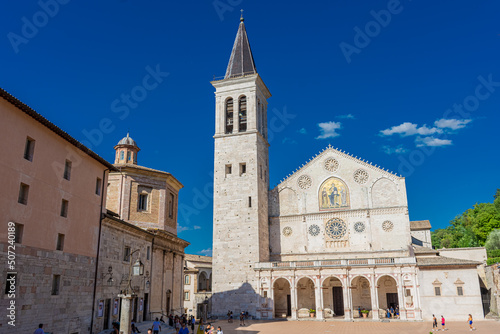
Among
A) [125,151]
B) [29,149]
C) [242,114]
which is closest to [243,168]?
[242,114]

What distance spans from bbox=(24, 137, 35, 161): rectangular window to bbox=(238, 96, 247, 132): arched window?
28.6 metres

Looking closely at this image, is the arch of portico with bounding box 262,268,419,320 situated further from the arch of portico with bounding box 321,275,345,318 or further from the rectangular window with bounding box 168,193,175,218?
the rectangular window with bounding box 168,193,175,218

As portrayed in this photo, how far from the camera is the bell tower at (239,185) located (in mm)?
38562

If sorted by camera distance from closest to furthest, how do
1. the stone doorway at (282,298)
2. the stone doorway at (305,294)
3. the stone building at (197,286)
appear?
the stone doorway at (305,294) < the stone doorway at (282,298) < the stone building at (197,286)

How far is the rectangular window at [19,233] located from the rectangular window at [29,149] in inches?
106

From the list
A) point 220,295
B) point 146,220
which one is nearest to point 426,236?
point 220,295

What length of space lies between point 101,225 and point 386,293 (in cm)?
2716

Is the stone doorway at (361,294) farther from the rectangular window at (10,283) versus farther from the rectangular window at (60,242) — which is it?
the rectangular window at (10,283)

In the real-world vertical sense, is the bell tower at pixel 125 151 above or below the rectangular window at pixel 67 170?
above

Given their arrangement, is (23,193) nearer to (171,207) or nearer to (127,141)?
(127,141)

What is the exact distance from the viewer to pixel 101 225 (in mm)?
21406

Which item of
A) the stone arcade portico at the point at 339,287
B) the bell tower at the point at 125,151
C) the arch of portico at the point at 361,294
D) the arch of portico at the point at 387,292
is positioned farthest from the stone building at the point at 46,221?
the arch of portico at the point at 387,292

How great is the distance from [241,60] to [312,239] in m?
21.5

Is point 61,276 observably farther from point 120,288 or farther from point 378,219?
point 378,219
